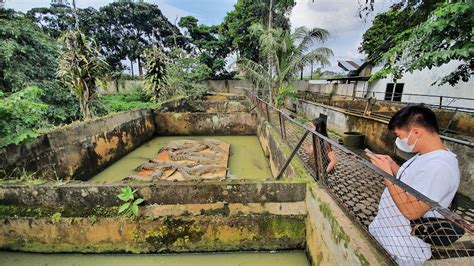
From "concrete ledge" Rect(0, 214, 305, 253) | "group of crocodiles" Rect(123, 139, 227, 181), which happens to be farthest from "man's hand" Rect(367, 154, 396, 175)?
"group of crocodiles" Rect(123, 139, 227, 181)

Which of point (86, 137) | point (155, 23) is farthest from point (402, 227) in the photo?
point (155, 23)

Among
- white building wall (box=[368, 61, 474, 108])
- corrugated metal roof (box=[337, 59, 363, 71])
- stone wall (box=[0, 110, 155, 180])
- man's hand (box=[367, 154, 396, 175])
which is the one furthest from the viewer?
corrugated metal roof (box=[337, 59, 363, 71])

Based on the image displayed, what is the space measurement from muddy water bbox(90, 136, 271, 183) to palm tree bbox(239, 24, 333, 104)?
10.8ft

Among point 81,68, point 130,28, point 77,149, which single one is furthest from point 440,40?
point 130,28

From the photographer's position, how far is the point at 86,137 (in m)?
5.05

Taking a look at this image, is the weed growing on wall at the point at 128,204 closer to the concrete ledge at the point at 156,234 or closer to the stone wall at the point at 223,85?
the concrete ledge at the point at 156,234

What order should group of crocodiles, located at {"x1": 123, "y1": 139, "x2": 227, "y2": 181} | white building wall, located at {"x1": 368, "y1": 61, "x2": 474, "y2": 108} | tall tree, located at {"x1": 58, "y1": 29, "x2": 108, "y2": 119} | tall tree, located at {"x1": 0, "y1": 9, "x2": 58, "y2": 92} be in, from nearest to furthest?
group of crocodiles, located at {"x1": 123, "y1": 139, "x2": 227, "y2": 181} → tall tree, located at {"x1": 58, "y1": 29, "x2": 108, "y2": 119} → tall tree, located at {"x1": 0, "y1": 9, "x2": 58, "y2": 92} → white building wall, located at {"x1": 368, "y1": 61, "x2": 474, "y2": 108}

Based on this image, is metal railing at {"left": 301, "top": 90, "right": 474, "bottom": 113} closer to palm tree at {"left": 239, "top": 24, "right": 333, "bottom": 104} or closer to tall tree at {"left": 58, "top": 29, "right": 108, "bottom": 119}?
palm tree at {"left": 239, "top": 24, "right": 333, "bottom": 104}

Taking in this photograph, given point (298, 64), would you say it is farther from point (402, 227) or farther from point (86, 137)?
point (402, 227)

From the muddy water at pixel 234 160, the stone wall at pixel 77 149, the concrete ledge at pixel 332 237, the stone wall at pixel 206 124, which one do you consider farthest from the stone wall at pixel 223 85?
the concrete ledge at pixel 332 237

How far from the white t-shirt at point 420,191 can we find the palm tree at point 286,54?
8202 millimetres

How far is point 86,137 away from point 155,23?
2636cm

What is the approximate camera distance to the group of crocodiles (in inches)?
197

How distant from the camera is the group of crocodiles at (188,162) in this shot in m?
5.00
